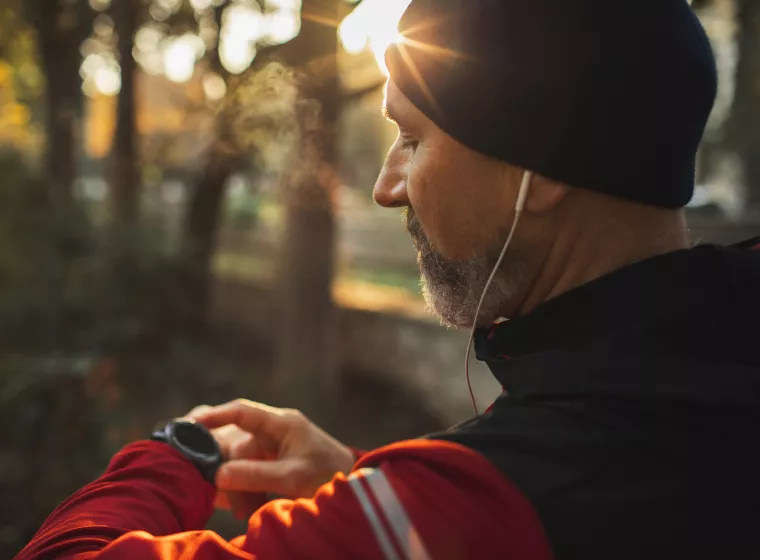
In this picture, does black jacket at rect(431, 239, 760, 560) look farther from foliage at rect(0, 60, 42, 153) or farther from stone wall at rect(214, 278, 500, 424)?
foliage at rect(0, 60, 42, 153)

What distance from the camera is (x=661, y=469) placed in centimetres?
99

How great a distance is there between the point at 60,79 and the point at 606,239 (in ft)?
36.3

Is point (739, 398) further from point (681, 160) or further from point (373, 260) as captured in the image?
point (373, 260)

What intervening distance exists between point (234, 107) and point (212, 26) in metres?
1.69

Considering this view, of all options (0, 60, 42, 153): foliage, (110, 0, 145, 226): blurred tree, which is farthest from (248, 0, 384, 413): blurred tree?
(0, 60, 42, 153): foliage

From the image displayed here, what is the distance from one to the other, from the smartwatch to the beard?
531 millimetres

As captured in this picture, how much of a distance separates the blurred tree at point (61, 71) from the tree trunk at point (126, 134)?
0.74 meters

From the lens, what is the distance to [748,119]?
18.1 m

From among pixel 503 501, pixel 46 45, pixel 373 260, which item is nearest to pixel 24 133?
pixel 46 45

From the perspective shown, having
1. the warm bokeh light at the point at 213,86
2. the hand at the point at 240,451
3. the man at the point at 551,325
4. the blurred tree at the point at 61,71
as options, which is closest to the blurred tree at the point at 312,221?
the warm bokeh light at the point at 213,86

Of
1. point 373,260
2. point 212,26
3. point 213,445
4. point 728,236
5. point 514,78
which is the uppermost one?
point 212,26

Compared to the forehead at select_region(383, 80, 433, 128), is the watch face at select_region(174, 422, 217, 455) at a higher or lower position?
lower

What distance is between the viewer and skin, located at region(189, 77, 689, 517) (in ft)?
4.03

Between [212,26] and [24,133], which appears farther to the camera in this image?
[24,133]
